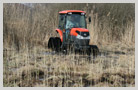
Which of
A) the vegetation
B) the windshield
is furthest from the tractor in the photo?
the vegetation

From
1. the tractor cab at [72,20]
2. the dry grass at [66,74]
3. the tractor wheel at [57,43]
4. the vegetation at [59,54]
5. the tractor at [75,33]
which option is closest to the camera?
the dry grass at [66,74]

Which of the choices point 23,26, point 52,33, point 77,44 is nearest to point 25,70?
point 77,44

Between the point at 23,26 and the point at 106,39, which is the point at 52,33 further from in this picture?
the point at 106,39

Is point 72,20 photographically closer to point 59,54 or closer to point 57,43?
point 57,43

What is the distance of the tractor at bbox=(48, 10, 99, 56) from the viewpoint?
297 inches

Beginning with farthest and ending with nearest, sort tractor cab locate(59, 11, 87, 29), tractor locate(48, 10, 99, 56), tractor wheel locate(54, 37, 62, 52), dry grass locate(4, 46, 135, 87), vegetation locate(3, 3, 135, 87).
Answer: tractor wheel locate(54, 37, 62, 52) < tractor cab locate(59, 11, 87, 29) < tractor locate(48, 10, 99, 56) < vegetation locate(3, 3, 135, 87) < dry grass locate(4, 46, 135, 87)

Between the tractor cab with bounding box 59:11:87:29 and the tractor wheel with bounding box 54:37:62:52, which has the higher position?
the tractor cab with bounding box 59:11:87:29

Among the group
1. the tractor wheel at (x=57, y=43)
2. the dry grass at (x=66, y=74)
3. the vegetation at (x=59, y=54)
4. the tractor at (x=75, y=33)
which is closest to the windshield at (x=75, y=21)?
the tractor at (x=75, y=33)

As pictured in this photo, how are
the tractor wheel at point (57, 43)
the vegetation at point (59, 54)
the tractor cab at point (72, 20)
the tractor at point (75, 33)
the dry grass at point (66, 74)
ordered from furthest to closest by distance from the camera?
the tractor wheel at point (57, 43), the tractor cab at point (72, 20), the tractor at point (75, 33), the vegetation at point (59, 54), the dry grass at point (66, 74)

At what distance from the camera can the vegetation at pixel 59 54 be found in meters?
5.18

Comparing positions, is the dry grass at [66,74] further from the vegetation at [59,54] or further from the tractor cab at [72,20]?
the tractor cab at [72,20]

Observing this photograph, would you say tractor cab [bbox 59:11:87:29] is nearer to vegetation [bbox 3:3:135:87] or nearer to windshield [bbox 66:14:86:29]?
windshield [bbox 66:14:86:29]

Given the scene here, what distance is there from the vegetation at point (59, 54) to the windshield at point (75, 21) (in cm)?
111

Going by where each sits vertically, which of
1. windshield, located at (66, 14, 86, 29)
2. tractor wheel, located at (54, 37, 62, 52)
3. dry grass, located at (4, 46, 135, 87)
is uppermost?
windshield, located at (66, 14, 86, 29)
